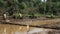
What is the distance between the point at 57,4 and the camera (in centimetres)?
3077

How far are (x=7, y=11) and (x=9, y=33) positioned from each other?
42.7ft

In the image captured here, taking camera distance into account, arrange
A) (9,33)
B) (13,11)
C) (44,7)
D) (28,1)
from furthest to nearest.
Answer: (28,1) → (44,7) → (13,11) → (9,33)

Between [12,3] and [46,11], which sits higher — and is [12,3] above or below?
above

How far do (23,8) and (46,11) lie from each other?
5814mm

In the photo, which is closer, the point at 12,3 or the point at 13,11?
the point at 13,11

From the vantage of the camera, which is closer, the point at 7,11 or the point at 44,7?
the point at 7,11

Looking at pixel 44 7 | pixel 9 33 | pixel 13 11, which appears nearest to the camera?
pixel 9 33

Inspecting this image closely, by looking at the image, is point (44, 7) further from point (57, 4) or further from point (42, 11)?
point (57, 4)

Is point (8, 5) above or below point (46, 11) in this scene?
above

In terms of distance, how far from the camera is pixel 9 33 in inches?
442

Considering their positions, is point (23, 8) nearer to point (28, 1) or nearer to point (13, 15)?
point (13, 15)

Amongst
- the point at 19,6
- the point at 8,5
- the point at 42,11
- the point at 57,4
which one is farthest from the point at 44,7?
the point at 8,5

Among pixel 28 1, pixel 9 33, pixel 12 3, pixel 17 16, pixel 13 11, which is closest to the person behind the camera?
pixel 9 33

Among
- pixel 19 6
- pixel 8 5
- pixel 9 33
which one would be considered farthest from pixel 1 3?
pixel 9 33
